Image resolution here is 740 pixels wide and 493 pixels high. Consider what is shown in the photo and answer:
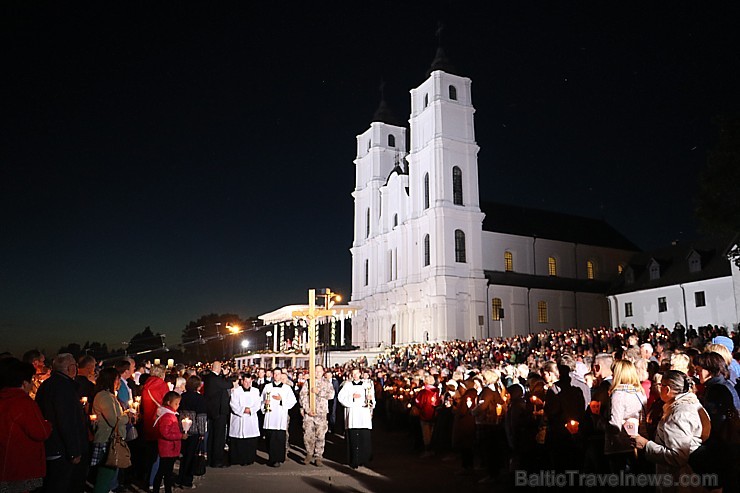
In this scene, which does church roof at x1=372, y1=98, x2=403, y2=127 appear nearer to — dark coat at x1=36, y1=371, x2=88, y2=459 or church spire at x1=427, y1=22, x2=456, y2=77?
church spire at x1=427, y1=22, x2=456, y2=77

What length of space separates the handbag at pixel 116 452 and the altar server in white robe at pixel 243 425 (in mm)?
4871

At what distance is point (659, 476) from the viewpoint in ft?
19.6

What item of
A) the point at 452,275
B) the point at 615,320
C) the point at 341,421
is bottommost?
the point at 341,421

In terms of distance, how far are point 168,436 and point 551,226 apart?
5713cm

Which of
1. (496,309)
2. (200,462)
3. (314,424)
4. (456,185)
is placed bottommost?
(200,462)

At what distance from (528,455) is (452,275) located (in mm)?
40841

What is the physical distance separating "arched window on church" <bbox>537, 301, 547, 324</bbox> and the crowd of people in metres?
38.2

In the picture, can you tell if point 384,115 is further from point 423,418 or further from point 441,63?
point 423,418

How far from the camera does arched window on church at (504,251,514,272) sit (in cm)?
5541

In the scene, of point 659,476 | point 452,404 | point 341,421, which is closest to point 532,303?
point 341,421

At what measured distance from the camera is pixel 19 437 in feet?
19.2

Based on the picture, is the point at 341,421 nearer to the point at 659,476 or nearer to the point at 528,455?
the point at 528,455

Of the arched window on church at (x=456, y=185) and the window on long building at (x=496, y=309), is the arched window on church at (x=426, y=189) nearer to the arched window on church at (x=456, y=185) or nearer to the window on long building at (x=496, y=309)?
the arched window on church at (x=456, y=185)

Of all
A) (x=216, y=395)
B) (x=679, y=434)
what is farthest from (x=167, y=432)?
(x=679, y=434)
